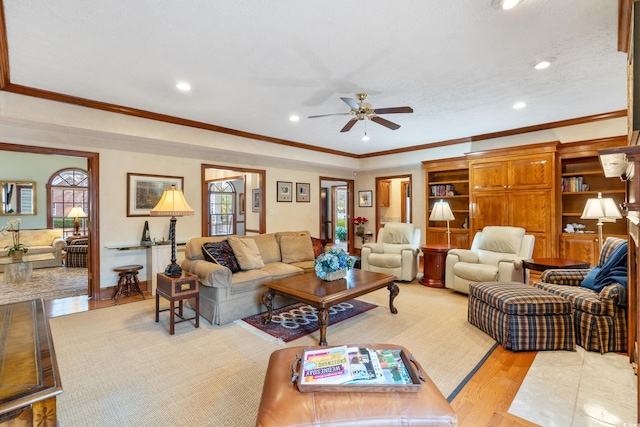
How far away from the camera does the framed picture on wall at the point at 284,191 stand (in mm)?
6535

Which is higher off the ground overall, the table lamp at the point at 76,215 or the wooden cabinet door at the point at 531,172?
the wooden cabinet door at the point at 531,172

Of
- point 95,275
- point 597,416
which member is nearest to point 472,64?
point 597,416

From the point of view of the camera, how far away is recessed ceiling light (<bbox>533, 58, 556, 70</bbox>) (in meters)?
2.75

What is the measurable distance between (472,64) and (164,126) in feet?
12.9

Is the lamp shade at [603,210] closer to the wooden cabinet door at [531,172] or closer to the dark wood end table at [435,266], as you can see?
the wooden cabinet door at [531,172]

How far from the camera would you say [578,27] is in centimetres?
226

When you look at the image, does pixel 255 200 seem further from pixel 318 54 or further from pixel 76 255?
pixel 318 54

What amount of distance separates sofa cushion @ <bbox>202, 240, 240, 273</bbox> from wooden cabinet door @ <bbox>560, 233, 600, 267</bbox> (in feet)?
16.3

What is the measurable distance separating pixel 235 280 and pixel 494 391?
254 centimetres

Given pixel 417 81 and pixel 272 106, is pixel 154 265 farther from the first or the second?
pixel 417 81

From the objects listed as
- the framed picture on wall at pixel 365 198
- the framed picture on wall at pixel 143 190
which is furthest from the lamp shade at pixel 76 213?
the framed picture on wall at pixel 365 198

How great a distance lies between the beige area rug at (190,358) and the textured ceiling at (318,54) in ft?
8.39

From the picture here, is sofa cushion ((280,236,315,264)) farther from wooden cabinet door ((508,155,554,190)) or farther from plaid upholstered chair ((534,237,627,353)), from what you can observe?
A: wooden cabinet door ((508,155,554,190))

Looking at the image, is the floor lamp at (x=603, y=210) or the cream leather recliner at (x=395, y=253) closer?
the floor lamp at (x=603, y=210)
